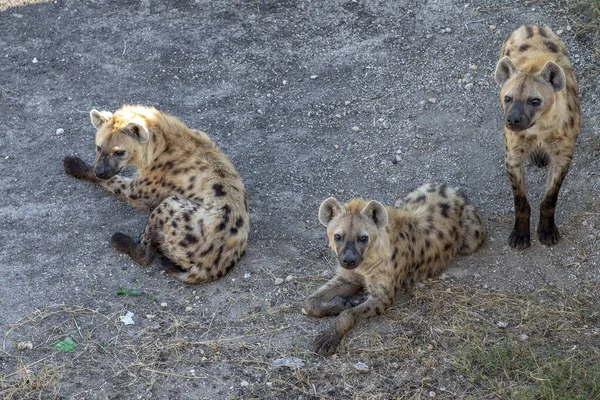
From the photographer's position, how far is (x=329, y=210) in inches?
196

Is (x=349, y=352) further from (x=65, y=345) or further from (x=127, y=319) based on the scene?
(x=65, y=345)

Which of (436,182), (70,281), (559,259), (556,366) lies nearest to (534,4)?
(436,182)

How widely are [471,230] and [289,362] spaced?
4.71 feet

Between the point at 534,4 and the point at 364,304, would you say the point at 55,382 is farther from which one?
the point at 534,4

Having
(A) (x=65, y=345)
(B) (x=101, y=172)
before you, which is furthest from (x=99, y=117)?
(A) (x=65, y=345)

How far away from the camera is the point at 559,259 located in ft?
17.7

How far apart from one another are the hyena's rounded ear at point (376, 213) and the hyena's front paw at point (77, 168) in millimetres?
1999

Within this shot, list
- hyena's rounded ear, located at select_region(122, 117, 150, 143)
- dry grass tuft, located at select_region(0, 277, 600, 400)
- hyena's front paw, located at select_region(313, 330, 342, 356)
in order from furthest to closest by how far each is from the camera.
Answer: hyena's rounded ear, located at select_region(122, 117, 150, 143) < hyena's front paw, located at select_region(313, 330, 342, 356) < dry grass tuft, located at select_region(0, 277, 600, 400)

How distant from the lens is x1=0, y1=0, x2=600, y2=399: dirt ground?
4.67 metres

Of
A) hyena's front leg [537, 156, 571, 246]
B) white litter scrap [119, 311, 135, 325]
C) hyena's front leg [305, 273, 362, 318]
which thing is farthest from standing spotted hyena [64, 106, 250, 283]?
hyena's front leg [537, 156, 571, 246]

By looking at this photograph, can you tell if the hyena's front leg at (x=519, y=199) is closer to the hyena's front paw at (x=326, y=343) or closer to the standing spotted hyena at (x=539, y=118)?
the standing spotted hyena at (x=539, y=118)

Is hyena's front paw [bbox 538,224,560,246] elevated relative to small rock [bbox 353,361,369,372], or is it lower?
elevated

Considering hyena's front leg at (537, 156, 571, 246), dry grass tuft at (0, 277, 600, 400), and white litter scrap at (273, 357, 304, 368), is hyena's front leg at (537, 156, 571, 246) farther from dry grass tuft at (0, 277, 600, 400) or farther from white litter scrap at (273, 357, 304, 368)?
white litter scrap at (273, 357, 304, 368)

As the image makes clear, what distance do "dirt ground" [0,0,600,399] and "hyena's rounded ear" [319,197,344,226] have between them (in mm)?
461
